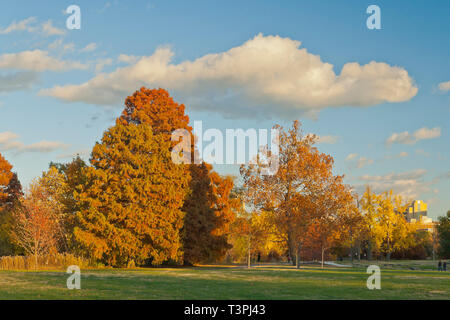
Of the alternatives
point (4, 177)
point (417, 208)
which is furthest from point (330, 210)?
point (417, 208)

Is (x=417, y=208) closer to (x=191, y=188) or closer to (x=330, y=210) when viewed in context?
(x=330, y=210)

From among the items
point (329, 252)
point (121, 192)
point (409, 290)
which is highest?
point (121, 192)

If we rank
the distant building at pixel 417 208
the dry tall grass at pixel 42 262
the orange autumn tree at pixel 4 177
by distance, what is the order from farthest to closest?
the distant building at pixel 417 208, the orange autumn tree at pixel 4 177, the dry tall grass at pixel 42 262

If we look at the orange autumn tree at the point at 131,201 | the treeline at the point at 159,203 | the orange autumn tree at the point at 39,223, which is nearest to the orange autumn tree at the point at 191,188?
the treeline at the point at 159,203

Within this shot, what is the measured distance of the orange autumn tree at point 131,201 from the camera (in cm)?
3688

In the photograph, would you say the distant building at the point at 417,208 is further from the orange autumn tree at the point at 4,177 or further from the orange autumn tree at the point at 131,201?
the orange autumn tree at the point at 131,201

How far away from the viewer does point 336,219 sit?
43.8 metres

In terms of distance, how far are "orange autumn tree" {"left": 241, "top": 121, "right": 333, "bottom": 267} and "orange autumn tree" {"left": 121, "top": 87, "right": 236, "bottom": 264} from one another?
3845mm

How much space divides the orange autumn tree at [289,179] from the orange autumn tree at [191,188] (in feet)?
12.6

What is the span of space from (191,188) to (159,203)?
5.56m
